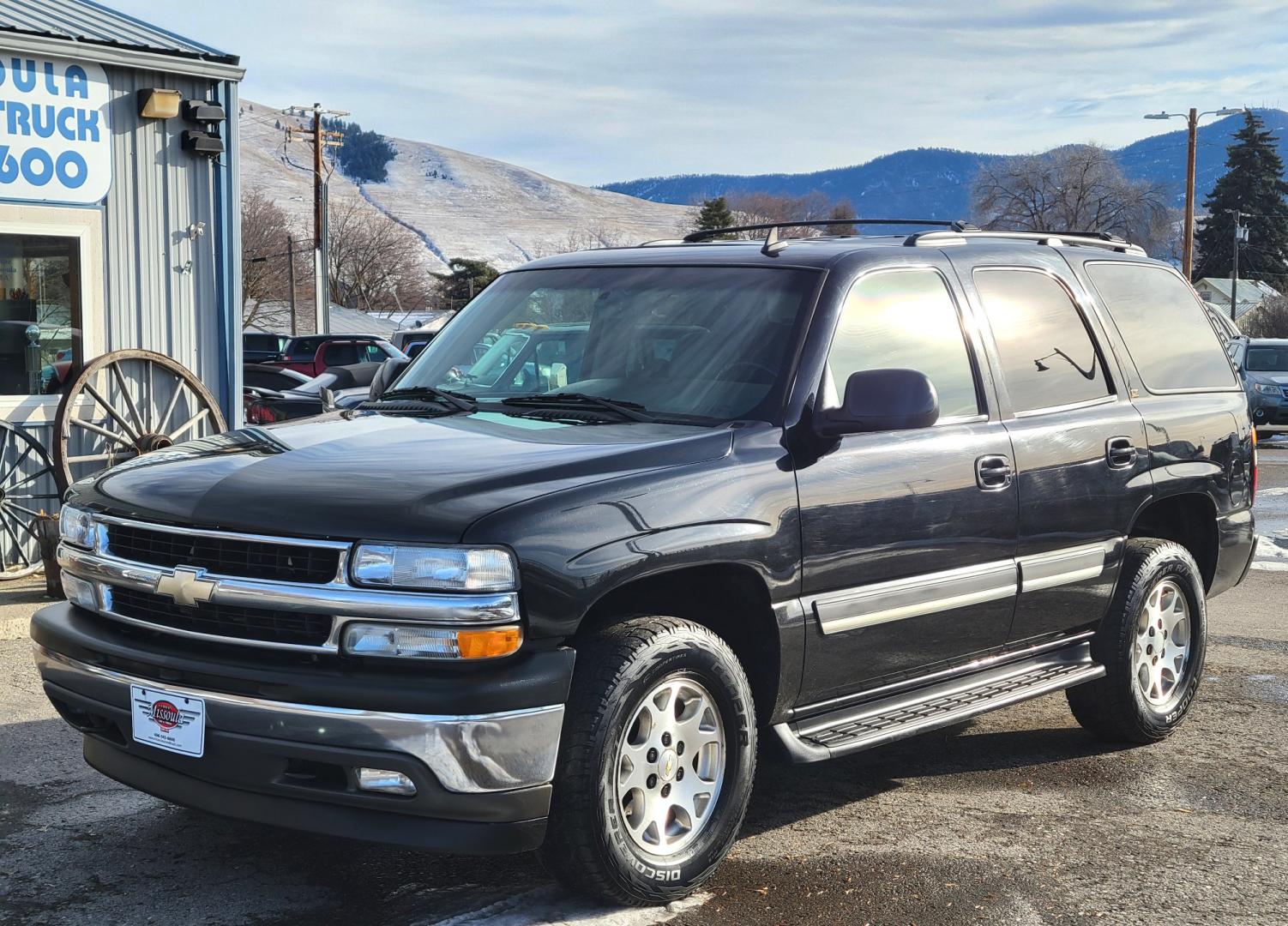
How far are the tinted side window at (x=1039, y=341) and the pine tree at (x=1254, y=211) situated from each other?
8568 centimetres

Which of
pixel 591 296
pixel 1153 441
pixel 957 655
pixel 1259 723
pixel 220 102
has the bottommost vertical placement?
pixel 1259 723

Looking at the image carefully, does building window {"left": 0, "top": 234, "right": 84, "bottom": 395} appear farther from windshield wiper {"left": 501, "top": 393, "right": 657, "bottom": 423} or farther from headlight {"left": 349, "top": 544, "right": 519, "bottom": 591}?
headlight {"left": 349, "top": 544, "right": 519, "bottom": 591}

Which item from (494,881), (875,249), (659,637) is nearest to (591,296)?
(875,249)

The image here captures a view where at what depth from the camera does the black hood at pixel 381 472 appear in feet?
12.4

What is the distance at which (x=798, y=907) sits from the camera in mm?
4180

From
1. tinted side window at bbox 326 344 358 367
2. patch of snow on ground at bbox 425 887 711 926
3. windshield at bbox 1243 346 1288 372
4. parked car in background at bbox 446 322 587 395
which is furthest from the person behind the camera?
tinted side window at bbox 326 344 358 367

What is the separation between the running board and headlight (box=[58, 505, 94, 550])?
83.4 inches

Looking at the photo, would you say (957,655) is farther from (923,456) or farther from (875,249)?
(875,249)

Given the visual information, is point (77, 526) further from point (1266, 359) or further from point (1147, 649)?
point (1266, 359)

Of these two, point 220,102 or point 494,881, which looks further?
point 220,102

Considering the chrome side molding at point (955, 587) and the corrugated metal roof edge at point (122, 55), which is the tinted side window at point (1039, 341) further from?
the corrugated metal roof edge at point (122, 55)

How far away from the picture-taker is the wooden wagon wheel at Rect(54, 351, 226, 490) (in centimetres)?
995

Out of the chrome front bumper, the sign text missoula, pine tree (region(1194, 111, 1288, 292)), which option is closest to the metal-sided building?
the sign text missoula

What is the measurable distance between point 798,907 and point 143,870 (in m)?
1.93
